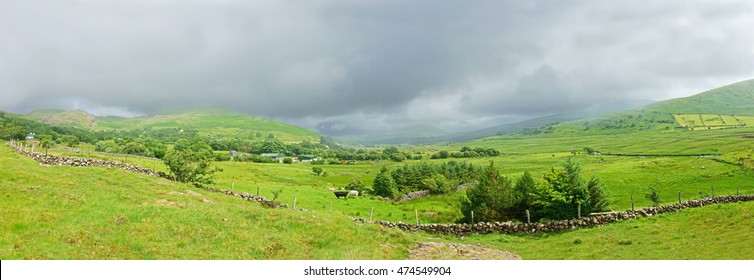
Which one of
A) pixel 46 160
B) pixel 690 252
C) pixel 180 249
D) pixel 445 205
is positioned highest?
pixel 46 160

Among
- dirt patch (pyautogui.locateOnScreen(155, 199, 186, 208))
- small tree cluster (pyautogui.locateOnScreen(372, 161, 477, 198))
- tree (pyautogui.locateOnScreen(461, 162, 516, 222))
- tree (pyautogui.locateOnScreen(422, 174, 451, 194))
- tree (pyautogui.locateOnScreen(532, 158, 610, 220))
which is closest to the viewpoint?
dirt patch (pyautogui.locateOnScreen(155, 199, 186, 208))

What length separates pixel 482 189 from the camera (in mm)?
39719

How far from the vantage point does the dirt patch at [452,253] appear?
21969 mm

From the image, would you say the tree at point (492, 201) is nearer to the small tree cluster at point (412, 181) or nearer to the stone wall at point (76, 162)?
the small tree cluster at point (412, 181)

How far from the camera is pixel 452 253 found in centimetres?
2328

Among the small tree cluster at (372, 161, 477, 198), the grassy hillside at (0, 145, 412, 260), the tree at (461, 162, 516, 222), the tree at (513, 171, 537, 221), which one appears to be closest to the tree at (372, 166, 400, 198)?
the small tree cluster at (372, 161, 477, 198)

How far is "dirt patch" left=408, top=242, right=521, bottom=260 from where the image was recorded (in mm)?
21969

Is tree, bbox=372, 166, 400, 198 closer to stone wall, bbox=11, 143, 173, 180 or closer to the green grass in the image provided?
stone wall, bbox=11, 143, 173, 180

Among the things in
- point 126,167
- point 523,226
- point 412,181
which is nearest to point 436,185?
point 412,181

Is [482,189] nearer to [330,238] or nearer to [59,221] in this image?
[330,238]

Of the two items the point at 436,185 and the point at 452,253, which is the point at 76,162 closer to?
the point at 452,253

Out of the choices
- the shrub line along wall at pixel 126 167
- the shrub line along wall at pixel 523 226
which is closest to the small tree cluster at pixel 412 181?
the shrub line along wall at pixel 126 167
